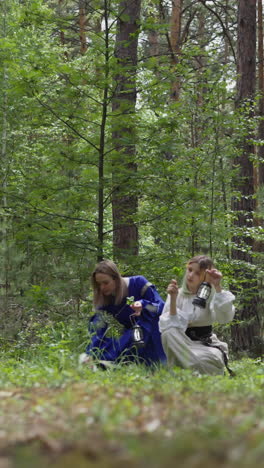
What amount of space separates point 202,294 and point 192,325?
49 centimetres

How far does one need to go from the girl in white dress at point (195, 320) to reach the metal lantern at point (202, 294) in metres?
0.02

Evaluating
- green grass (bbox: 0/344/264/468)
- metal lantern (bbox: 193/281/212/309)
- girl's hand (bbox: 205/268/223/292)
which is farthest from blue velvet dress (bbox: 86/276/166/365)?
green grass (bbox: 0/344/264/468)

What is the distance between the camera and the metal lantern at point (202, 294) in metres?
6.22

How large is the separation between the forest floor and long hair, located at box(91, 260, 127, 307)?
2.62 metres

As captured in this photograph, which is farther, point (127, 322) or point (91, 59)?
point (91, 59)

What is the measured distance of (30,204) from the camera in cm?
798

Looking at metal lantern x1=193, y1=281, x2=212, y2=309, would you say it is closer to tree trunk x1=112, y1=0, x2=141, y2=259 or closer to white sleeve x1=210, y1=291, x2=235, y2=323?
white sleeve x1=210, y1=291, x2=235, y2=323

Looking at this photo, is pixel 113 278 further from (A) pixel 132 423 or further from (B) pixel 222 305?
(A) pixel 132 423

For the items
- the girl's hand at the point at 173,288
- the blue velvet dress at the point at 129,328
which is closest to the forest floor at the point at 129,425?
the girl's hand at the point at 173,288

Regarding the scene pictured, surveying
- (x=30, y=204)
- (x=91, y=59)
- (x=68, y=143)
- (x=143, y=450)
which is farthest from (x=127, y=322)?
(x=143, y=450)

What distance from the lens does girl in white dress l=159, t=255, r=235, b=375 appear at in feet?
20.1

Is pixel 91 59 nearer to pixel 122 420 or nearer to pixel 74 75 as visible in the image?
pixel 74 75

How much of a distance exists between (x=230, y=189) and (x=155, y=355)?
4668mm

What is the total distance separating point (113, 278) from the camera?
6809 mm
